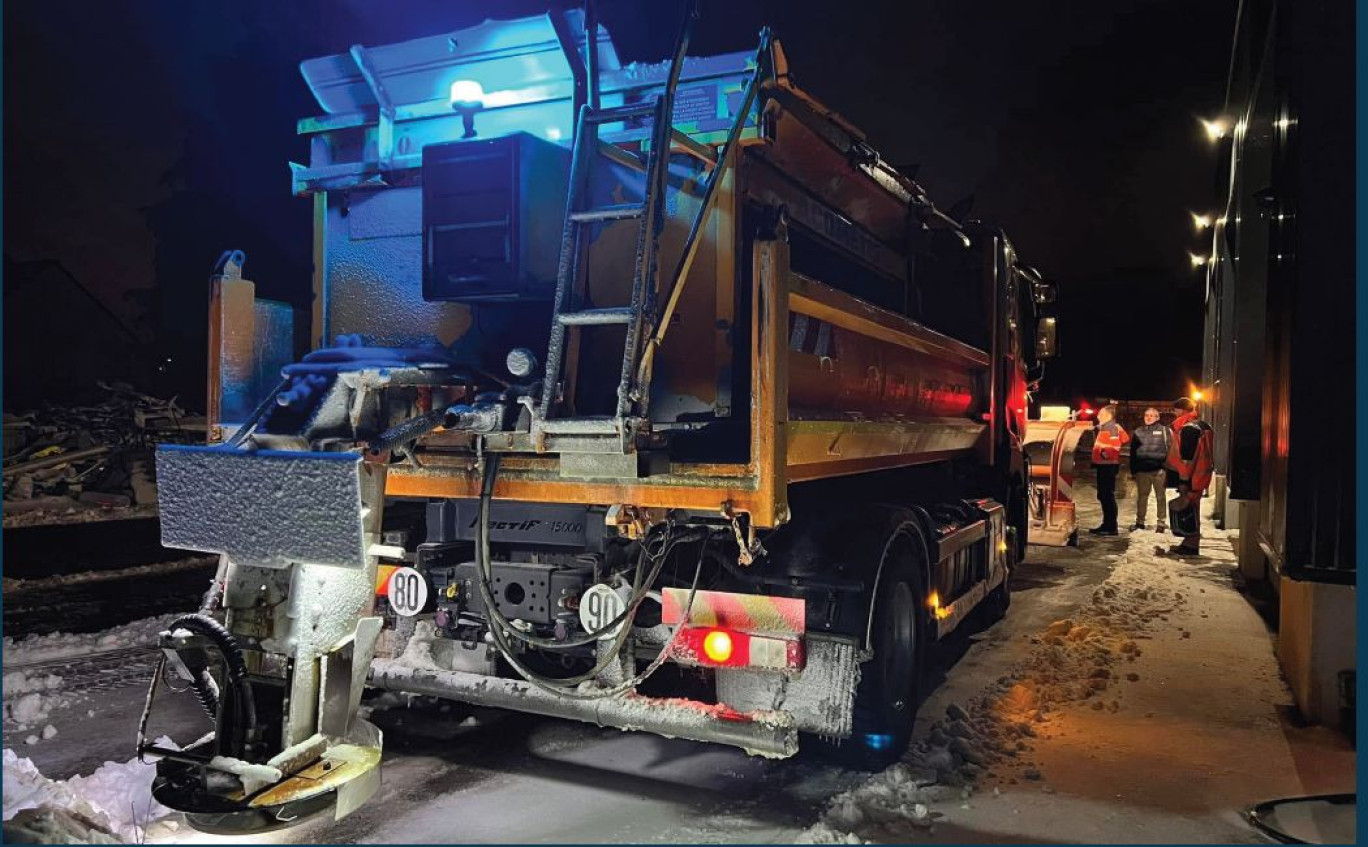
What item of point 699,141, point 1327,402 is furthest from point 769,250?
point 1327,402

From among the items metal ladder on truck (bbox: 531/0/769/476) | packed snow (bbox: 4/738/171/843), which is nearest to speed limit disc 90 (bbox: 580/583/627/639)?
metal ladder on truck (bbox: 531/0/769/476)

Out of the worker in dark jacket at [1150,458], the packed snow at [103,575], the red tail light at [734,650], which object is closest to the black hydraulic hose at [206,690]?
the red tail light at [734,650]

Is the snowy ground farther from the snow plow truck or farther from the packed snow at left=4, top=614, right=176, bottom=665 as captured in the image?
the snow plow truck

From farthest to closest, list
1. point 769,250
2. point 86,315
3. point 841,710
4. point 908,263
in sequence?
point 86,315 < point 908,263 < point 841,710 < point 769,250

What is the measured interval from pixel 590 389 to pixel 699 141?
45.6 inches

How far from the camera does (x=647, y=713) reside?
403cm

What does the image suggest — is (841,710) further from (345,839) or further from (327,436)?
(327,436)

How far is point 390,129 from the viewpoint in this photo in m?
4.75

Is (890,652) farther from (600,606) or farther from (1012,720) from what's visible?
(600,606)

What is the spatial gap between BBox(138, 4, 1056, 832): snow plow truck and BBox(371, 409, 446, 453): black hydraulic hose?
0.04 feet

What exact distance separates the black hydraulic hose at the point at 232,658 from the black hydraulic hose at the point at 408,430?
2.62 ft

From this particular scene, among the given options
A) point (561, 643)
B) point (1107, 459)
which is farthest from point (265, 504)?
point (1107, 459)

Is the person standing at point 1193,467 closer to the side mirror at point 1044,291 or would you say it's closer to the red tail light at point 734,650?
the side mirror at point 1044,291

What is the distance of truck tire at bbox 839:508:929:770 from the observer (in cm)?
445
